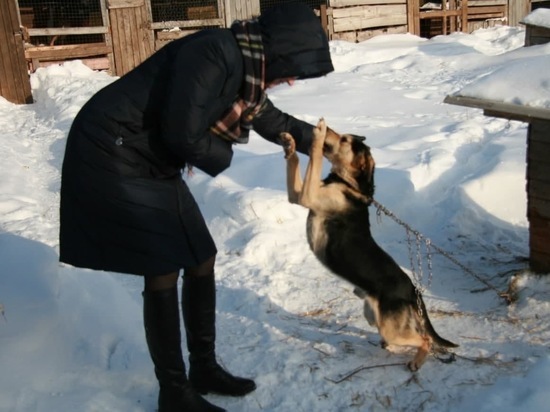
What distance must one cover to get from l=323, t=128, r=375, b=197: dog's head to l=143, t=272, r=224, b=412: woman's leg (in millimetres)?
1135

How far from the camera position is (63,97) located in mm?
10250

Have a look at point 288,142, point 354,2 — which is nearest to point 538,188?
point 288,142

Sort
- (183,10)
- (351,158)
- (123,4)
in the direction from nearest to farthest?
(351,158) < (123,4) < (183,10)

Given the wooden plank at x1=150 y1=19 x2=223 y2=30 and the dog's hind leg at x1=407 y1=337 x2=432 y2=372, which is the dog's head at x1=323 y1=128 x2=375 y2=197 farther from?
the wooden plank at x1=150 y1=19 x2=223 y2=30

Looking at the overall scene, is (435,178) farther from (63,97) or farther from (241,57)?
(63,97)

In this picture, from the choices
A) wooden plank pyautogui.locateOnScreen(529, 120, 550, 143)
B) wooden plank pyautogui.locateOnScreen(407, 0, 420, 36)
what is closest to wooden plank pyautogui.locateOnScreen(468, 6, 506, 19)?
wooden plank pyautogui.locateOnScreen(407, 0, 420, 36)

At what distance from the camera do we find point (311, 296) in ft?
13.0

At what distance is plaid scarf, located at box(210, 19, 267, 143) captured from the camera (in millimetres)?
2262

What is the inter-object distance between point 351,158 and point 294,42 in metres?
1.09

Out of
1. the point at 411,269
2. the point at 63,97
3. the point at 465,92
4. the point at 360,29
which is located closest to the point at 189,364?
the point at 411,269

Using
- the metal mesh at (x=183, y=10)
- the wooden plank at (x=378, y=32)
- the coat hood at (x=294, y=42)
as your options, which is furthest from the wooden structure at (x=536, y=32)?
the metal mesh at (x=183, y=10)

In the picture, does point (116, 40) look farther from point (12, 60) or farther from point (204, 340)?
point (204, 340)

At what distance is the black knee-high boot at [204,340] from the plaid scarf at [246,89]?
0.70m

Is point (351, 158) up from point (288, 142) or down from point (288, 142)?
down
